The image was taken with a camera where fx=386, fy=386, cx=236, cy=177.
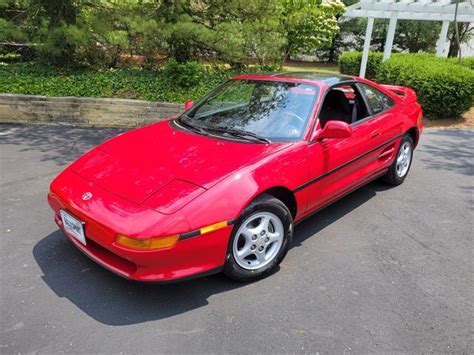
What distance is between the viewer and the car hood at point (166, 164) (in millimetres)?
2596

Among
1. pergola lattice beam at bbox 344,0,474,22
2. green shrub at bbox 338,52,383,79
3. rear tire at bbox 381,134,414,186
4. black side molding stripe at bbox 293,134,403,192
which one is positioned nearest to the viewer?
black side molding stripe at bbox 293,134,403,192

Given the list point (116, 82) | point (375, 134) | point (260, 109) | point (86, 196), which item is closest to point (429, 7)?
point (116, 82)

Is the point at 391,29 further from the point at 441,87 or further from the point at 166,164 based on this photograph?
the point at 166,164

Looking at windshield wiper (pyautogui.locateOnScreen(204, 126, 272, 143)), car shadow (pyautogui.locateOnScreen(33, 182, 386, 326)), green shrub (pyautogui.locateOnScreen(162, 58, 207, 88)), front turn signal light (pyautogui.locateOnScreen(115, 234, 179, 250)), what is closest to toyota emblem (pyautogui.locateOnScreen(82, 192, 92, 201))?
front turn signal light (pyautogui.locateOnScreen(115, 234, 179, 250))

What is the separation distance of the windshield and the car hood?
0.22 m

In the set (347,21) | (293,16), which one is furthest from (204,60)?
(347,21)

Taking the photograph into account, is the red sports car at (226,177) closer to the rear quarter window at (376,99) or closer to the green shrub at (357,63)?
the rear quarter window at (376,99)

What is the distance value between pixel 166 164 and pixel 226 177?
0.52 metres

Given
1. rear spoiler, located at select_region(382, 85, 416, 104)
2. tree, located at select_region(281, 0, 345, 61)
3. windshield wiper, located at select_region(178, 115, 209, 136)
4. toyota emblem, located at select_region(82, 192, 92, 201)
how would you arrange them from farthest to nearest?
tree, located at select_region(281, 0, 345, 61)
rear spoiler, located at select_region(382, 85, 416, 104)
windshield wiper, located at select_region(178, 115, 209, 136)
toyota emblem, located at select_region(82, 192, 92, 201)

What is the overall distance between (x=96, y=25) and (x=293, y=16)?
166 inches

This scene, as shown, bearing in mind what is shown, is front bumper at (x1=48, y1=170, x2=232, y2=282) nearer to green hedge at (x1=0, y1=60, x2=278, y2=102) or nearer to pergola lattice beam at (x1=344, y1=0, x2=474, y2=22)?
green hedge at (x1=0, y1=60, x2=278, y2=102)

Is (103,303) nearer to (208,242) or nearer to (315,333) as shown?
(208,242)

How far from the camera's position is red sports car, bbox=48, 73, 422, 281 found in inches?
95.5

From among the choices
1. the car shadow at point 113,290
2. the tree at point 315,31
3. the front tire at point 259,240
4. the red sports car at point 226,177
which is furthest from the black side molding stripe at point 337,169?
the tree at point 315,31
